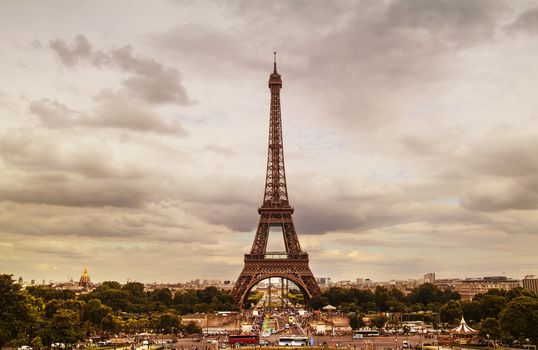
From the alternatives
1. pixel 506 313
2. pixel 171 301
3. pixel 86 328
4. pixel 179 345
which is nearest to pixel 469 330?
pixel 506 313

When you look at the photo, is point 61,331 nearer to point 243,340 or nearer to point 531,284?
point 243,340

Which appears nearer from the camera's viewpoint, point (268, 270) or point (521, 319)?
point (521, 319)

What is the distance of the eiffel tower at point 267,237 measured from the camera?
373 feet

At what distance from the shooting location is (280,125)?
121 metres

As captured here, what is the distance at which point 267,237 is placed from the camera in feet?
385

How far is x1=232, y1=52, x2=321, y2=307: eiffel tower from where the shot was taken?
11369cm

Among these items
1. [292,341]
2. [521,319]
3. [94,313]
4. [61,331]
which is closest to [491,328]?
[521,319]

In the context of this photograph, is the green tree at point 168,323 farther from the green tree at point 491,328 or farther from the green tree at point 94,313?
the green tree at point 491,328

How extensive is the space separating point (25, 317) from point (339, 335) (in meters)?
48.0

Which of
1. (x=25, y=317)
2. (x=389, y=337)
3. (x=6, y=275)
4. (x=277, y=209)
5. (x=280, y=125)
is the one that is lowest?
(x=389, y=337)

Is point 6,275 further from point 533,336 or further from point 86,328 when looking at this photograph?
point 533,336

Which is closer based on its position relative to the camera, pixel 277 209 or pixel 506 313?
pixel 506 313

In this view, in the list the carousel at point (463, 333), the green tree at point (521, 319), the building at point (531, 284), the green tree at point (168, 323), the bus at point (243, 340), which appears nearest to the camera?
the green tree at point (521, 319)

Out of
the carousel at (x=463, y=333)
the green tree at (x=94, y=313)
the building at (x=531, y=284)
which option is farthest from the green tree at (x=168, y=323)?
the building at (x=531, y=284)
